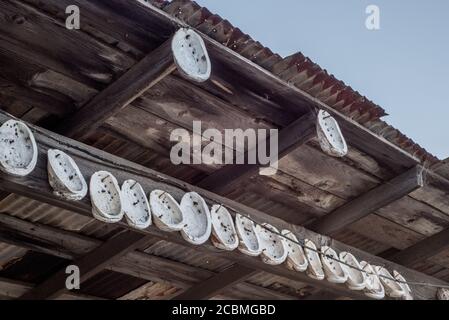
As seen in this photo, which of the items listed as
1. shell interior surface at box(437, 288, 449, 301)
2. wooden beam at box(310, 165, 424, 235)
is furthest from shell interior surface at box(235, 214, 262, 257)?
shell interior surface at box(437, 288, 449, 301)

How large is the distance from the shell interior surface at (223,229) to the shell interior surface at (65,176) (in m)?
1.27

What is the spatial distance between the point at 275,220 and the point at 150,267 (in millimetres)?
1664

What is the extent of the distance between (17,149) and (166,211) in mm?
1308

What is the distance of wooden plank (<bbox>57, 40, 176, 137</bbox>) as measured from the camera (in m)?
4.11

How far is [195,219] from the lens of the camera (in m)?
4.93

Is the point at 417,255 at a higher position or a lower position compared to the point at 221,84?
lower

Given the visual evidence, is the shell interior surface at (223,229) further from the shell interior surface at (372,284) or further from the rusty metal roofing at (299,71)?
the shell interior surface at (372,284)

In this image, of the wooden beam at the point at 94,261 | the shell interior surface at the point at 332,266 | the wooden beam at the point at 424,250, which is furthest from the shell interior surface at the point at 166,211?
the wooden beam at the point at 424,250

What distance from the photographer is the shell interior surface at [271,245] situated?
546 centimetres

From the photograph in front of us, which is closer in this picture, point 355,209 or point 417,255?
point 355,209

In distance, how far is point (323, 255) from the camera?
6.19 metres
